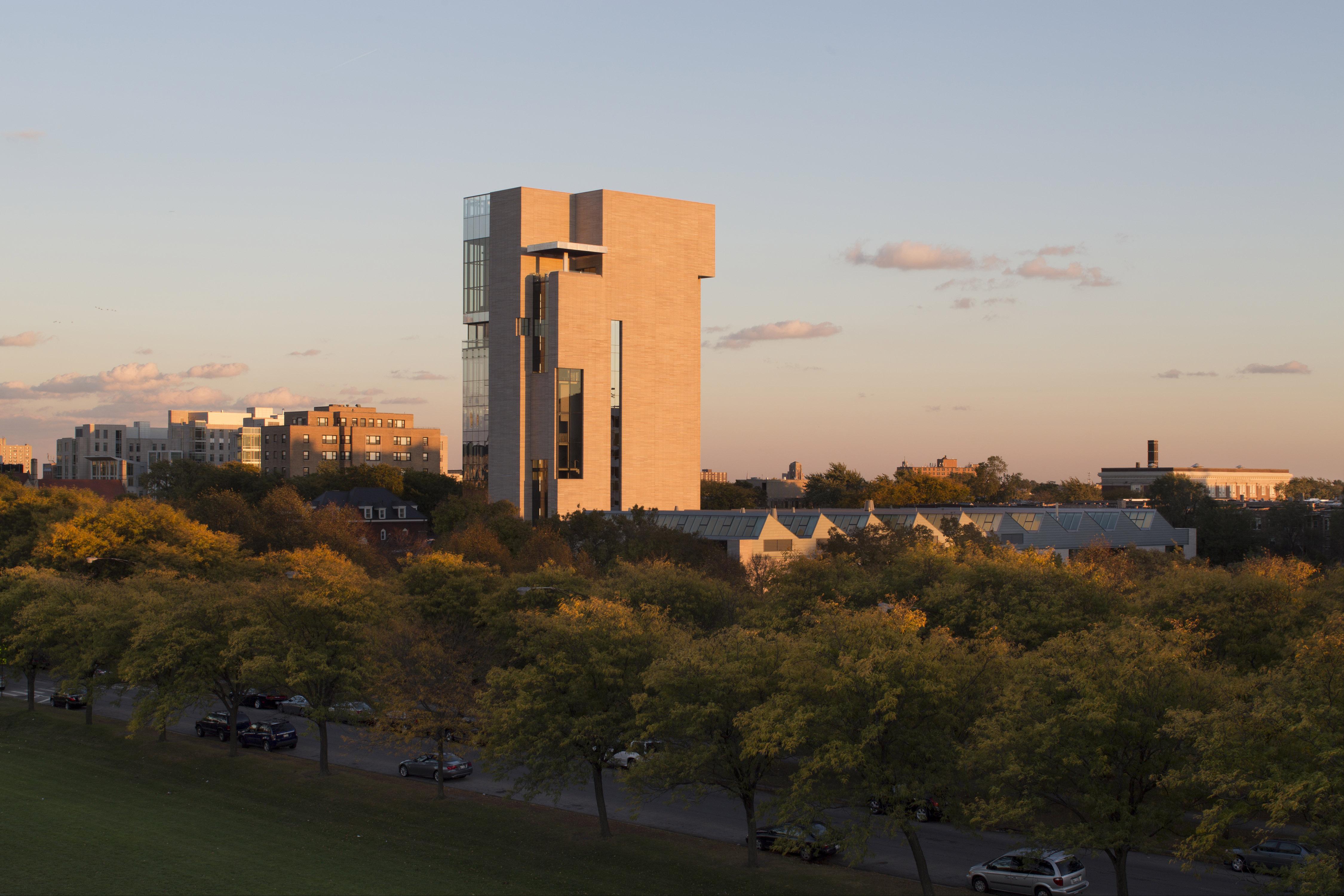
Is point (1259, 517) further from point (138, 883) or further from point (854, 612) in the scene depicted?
point (138, 883)

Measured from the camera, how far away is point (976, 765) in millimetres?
31094

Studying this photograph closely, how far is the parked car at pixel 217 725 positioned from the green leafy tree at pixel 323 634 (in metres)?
9.66

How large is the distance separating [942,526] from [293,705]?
52.1 m

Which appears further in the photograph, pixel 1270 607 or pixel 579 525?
pixel 579 525

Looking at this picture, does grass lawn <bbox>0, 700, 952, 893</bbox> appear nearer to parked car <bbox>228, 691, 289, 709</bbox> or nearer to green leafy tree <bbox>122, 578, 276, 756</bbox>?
green leafy tree <bbox>122, 578, 276, 756</bbox>

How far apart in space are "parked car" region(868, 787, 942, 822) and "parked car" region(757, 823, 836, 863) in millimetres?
1755

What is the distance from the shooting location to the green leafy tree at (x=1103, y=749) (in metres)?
28.5

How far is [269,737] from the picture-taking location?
58219mm

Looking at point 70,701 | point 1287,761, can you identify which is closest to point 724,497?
point 70,701

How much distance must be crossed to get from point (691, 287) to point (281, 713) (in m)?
81.9

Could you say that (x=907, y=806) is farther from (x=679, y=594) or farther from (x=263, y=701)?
(x=263, y=701)

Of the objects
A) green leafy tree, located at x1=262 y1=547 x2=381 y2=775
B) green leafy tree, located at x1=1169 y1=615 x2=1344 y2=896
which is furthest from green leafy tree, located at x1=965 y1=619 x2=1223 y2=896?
green leafy tree, located at x1=262 y1=547 x2=381 y2=775

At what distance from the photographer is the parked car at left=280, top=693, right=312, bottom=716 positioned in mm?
66750

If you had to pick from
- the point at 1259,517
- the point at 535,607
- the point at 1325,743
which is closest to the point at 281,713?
the point at 535,607
